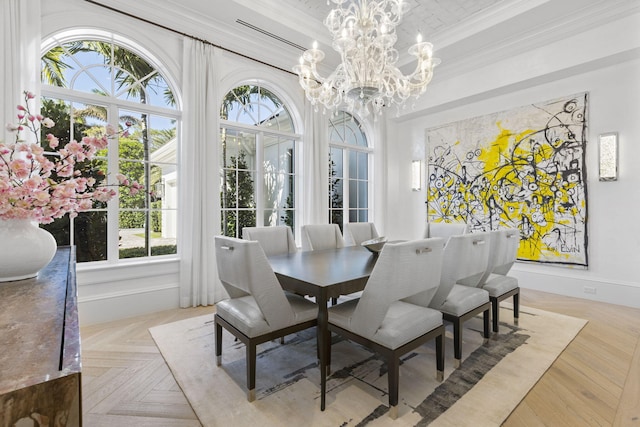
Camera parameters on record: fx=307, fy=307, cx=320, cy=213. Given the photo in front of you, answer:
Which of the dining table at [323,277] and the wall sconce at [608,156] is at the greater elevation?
the wall sconce at [608,156]

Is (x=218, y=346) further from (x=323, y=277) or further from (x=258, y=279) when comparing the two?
(x=323, y=277)

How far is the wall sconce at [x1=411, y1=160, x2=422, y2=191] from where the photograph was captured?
5.63 m

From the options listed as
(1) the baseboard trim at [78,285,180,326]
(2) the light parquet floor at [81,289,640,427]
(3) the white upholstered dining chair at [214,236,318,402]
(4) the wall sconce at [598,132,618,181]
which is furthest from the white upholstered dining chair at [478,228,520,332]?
(1) the baseboard trim at [78,285,180,326]

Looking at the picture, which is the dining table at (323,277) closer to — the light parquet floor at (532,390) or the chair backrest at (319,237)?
the chair backrest at (319,237)

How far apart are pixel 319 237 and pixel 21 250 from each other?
2409 millimetres

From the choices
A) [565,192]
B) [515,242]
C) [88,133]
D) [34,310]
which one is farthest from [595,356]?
[88,133]

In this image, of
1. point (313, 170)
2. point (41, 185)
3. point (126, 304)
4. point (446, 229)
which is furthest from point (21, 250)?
point (446, 229)

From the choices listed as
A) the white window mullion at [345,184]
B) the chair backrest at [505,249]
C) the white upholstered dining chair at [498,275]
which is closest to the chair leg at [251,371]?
the white upholstered dining chair at [498,275]

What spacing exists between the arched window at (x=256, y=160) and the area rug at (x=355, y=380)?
1.88 metres

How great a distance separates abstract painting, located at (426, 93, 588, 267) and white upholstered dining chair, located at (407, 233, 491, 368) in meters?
2.51

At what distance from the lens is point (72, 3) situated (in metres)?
2.99

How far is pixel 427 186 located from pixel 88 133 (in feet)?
16.3

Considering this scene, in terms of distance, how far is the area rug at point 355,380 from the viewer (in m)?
1.68

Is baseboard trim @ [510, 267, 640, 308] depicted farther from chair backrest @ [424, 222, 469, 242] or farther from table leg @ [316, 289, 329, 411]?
table leg @ [316, 289, 329, 411]
